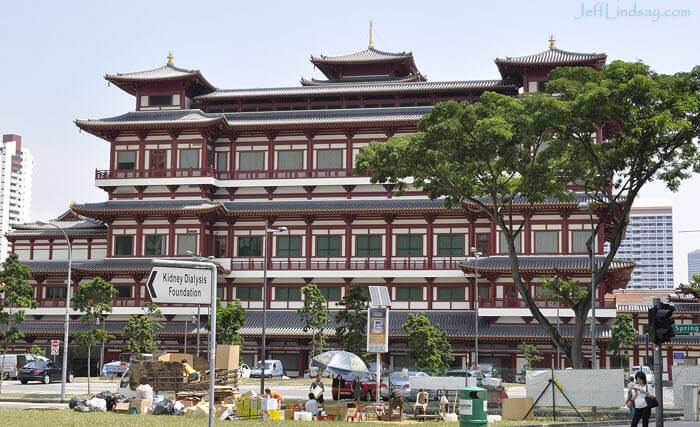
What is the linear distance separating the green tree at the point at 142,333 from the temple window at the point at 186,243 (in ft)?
19.6

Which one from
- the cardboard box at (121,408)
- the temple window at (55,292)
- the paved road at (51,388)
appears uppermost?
the temple window at (55,292)

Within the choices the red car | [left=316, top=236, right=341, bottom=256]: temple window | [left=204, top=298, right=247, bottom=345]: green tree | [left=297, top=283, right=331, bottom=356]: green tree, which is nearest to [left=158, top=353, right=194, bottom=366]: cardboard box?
the red car

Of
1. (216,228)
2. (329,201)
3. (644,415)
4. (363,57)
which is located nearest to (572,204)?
(329,201)

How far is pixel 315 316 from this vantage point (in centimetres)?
6022

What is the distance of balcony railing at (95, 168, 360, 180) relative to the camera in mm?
68188

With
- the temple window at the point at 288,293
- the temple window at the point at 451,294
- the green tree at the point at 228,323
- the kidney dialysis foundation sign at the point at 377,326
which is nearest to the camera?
the kidney dialysis foundation sign at the point at 377,326

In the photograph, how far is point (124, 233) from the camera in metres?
69.0

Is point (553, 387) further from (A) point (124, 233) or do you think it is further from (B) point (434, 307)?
(A) point (124, 233)

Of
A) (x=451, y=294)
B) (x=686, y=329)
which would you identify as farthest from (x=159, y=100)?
(x=686, y=329)

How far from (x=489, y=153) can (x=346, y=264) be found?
30146 mm

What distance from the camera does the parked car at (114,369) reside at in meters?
62.9

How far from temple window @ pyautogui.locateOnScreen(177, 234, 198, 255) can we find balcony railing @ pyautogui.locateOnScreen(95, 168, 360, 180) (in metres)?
4.84

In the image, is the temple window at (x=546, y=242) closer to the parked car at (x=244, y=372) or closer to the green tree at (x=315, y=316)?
the green tree at (x=315, y=316)

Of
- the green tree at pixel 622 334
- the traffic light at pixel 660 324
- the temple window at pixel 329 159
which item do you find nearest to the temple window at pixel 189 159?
the temple window at pixel 329 159
